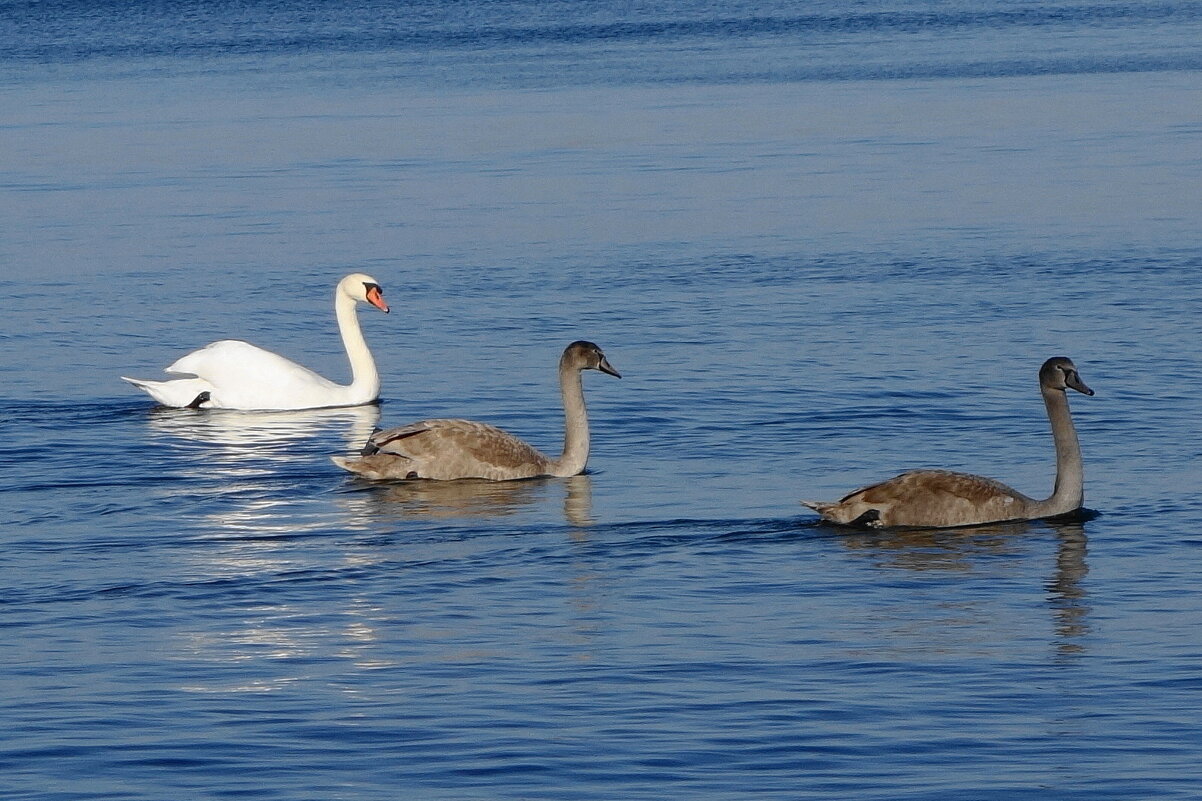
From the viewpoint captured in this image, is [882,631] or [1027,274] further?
[1027,274]

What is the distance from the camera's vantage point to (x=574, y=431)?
15242mm

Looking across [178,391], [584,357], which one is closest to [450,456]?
[584,357]

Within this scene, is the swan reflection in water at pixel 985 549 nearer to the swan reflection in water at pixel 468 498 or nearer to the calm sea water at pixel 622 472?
the calm sea water at pixel 622 472

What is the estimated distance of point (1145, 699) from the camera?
977 centimetres

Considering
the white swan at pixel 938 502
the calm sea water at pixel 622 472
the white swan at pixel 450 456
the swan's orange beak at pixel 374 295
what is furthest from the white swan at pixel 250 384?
the white swan at pixel 938 502

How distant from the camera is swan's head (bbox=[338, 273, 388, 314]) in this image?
19.4m

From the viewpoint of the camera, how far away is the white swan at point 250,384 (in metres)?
18.0

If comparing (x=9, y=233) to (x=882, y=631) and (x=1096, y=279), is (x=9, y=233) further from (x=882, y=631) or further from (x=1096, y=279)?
(x=882, y=631)

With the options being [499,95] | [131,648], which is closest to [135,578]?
[131,648]

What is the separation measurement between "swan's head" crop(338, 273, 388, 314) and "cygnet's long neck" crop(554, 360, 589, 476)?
4340 mm

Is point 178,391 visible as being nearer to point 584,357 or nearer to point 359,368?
point 359,368

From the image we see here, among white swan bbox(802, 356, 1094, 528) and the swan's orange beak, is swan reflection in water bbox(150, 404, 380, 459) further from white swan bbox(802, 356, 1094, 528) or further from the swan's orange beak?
white swan bbox(802, 356, 1094, 528)

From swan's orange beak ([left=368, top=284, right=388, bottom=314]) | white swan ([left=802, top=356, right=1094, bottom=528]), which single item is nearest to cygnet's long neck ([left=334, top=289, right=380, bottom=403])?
swan's orange beak ([left=368, top=284, right=388, bottom=314])

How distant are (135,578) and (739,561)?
3.32 meters
